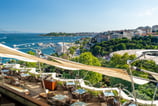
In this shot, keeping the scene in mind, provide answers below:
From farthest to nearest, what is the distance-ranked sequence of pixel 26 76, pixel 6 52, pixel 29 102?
1. pixel 26 76
2. pixel 6 52
3. pixel 29 102

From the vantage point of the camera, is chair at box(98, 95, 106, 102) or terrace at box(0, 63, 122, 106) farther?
chair at box(98, 95, 106, 102)

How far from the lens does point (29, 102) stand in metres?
1.41

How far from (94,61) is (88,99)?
9.23 metres

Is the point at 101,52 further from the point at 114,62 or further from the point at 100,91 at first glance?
the point at 100,91

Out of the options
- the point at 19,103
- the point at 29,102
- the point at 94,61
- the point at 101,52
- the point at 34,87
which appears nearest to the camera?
the point at 29,102

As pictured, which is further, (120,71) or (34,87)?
(34,87)

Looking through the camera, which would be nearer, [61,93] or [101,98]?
[101,98]

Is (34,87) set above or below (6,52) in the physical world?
below

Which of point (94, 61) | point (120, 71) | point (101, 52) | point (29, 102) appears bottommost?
point (101, 52)

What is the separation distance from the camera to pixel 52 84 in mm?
5648

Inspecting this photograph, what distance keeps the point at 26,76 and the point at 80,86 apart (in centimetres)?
260

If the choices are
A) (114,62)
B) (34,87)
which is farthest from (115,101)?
(114,62)

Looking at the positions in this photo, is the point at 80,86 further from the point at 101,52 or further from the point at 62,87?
the point at 101,52

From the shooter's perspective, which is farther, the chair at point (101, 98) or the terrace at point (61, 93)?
the chair at point (101, 98)
